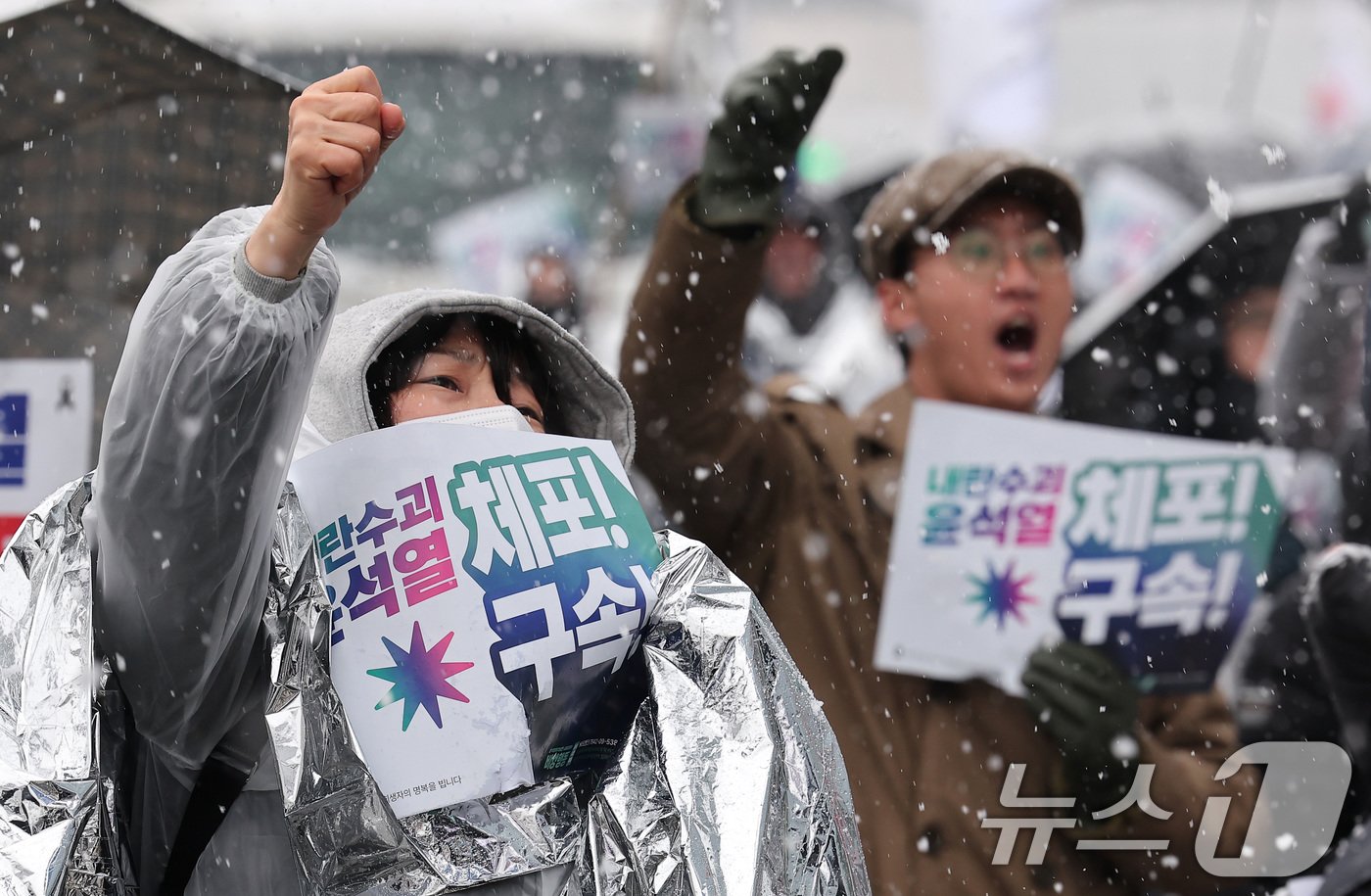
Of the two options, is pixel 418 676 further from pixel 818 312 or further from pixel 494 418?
pixel 818 312

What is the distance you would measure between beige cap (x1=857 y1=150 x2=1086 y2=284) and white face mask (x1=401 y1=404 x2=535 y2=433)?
4.04 feet

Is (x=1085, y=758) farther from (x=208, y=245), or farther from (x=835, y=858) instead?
(x=208, y=245)

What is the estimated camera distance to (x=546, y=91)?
10336 mm

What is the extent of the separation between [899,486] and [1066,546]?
34cm

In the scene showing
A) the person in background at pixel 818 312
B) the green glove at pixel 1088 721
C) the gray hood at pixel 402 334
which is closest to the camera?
the gray hood at pixel 402 334

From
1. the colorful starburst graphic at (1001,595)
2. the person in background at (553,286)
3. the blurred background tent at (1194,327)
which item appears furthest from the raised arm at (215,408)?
the person in background at (553,286)

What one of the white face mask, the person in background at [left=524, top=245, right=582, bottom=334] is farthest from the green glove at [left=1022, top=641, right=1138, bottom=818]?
the person in background at [left=524, top=245, right=582, bottom=334]

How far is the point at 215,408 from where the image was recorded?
134 cm

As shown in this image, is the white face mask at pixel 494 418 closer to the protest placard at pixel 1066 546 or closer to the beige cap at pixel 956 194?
the protest placard at pixel 1066 546

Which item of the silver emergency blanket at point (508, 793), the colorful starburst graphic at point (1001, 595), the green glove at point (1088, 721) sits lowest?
the green glove at point (1088, 721)

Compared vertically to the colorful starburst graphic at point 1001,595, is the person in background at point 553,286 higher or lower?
higher

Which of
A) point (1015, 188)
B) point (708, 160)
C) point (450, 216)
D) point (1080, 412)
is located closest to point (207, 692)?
point (708, 160)

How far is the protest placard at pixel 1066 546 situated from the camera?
8.48 feet

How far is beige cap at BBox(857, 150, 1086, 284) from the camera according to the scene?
2670 millimetres
